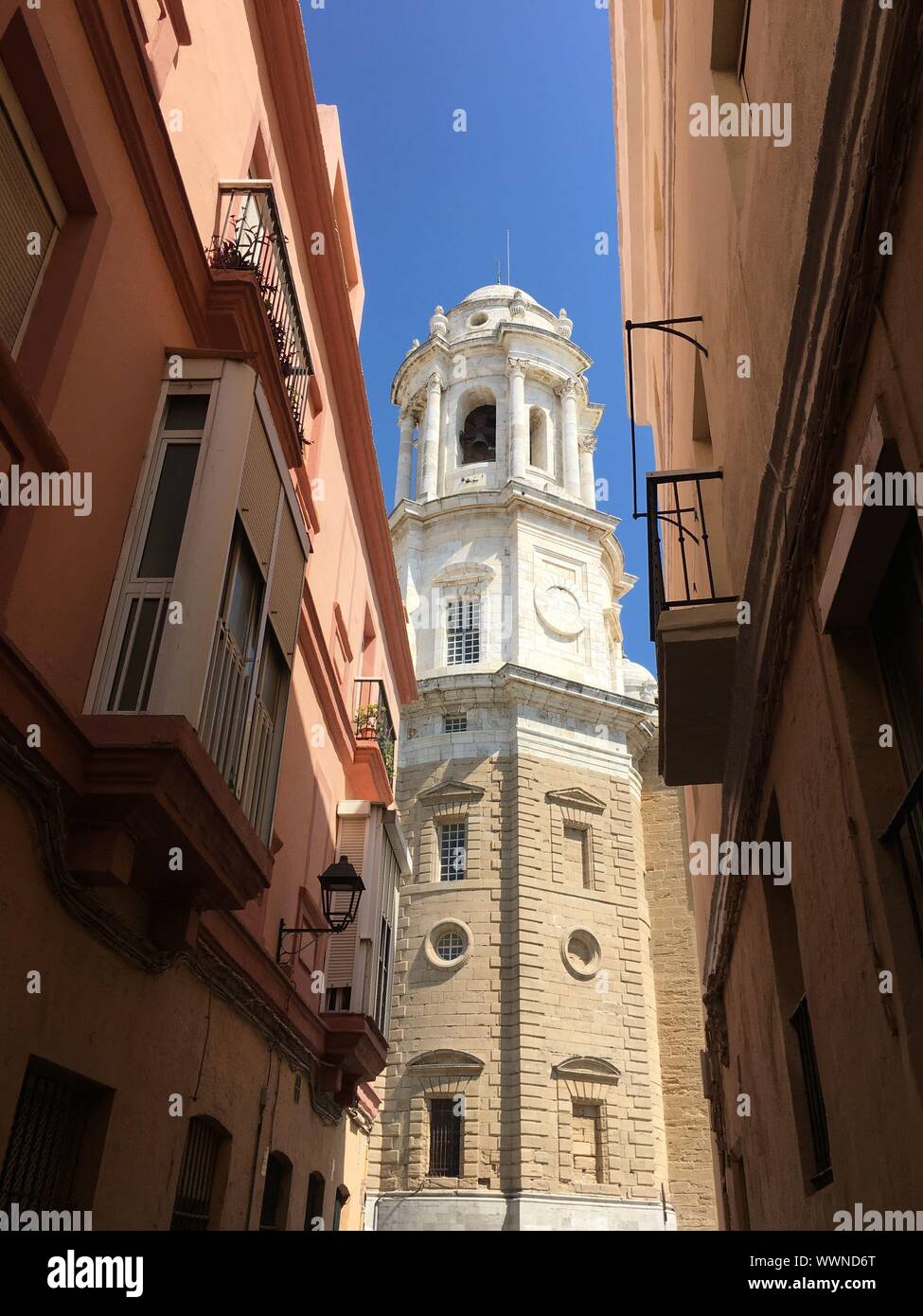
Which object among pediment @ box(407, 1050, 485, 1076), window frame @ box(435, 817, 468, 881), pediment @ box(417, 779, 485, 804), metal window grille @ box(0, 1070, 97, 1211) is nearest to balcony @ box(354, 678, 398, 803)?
metal window grille @ box(0, 1070, 97, 1211)

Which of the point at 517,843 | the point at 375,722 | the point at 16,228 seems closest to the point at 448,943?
the point at 517,843

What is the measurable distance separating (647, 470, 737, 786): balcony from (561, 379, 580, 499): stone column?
26938mm

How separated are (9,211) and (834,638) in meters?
4.73

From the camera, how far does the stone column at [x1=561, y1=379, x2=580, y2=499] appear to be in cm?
3691

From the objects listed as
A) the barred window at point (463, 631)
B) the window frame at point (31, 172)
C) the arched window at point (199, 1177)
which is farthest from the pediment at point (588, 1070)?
the window frame at point (31, 172)

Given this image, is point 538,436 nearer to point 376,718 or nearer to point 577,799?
point 577,799

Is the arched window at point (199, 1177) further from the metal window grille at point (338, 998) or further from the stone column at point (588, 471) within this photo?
the stone column at point (588, 471)

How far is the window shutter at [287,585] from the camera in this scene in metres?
7.97

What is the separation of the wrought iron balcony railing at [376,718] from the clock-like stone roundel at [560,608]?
17.0 meters

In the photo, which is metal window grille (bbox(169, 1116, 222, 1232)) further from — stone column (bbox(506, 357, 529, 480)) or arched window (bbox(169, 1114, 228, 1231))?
stone column (bbox(506, 357, 529, 480))

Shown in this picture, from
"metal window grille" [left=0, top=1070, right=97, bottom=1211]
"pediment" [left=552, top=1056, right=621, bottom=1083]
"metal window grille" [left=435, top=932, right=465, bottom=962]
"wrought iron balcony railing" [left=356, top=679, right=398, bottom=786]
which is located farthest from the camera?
"metal window grille" [left=435, top=932, right=465, bottom=962]

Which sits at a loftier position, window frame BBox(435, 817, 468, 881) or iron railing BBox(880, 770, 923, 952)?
window frame BBox(435, 817, 468, 881)

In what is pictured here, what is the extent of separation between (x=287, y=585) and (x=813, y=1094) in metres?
5.24

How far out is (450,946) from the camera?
27594mm
